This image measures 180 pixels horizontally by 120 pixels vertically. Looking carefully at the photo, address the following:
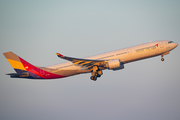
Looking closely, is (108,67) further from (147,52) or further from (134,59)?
(147,52)

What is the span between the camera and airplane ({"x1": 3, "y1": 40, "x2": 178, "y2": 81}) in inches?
1594

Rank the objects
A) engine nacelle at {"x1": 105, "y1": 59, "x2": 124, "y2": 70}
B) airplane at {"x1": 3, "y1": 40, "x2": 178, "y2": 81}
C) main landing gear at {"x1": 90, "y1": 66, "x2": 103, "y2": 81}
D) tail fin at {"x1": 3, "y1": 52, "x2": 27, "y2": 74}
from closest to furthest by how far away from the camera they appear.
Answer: engine nacelle at {"x1": 105, "y1": 59, "x2": 124, "y2": 70} → airplane at {"x1": 3, "y1": 40, "x2": 178, "y2": 81} → main landing gear at {"x1": 90, "y1": 66, "x2": 103, "y2": 81} → tail fin at {"x1": 3, "y1": 52, "x2": 27, "y2": 74}

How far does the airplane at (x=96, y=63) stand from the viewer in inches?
1594

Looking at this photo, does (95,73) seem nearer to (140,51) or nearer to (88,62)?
(88,62)

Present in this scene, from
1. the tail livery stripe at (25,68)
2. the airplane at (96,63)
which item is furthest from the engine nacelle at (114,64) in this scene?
the tail livery stripe at (25,68)

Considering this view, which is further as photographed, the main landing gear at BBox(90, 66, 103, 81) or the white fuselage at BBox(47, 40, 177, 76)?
the main landing gear at BBox(90, 66, 103, 81)

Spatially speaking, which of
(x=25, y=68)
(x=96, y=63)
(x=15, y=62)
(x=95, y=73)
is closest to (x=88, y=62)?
(x=96, y=63)

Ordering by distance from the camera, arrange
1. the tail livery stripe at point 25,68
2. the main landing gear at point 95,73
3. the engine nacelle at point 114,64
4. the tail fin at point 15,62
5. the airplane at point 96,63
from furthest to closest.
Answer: the tail fin at point 15,62 < the tail livery stripe at point 25,68 < the main landing gear at point 95,73 < the airplane at point 96,63 < the engine nacelle at point 114,64

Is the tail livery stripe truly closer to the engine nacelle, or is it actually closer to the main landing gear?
the main landing gear

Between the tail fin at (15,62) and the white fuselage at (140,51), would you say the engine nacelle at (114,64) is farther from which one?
the tail fin at (15,62)

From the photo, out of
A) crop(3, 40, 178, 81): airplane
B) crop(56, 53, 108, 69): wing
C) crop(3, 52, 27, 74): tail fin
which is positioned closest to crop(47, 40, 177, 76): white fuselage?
crop(3, 40, 178, 81): airplane

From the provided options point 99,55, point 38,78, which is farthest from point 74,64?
point 38,78

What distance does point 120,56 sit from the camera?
40.9m

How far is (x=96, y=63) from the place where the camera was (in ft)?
136
